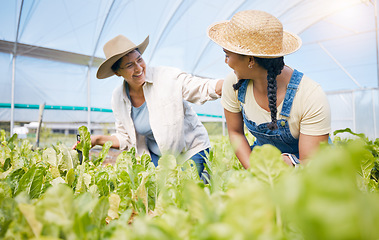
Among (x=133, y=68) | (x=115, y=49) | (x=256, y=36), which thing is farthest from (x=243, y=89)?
(x=115, y=49)

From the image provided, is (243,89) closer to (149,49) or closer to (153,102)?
(153,102)

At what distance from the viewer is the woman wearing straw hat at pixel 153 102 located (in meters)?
1.99

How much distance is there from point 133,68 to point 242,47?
106cm

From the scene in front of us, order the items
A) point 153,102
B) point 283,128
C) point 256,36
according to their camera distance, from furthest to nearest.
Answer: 1. point 153,102
2. point 283,128
3. point 256,36

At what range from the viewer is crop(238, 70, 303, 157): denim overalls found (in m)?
1.21

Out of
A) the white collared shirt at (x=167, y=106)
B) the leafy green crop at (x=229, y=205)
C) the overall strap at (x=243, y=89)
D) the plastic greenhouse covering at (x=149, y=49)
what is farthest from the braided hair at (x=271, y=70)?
the plastic greenhouse covering at (x=149, y=49)

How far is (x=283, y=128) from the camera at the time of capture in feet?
4.33

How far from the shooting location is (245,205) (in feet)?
0.83

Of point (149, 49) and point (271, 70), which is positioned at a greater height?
point (149, 49)

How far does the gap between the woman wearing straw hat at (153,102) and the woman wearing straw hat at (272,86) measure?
0.47 m

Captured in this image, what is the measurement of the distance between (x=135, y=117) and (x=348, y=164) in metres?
2.15

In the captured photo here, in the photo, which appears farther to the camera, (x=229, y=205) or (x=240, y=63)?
(x=240, y=63)

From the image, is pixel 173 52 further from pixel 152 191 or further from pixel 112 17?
pixel 152 191

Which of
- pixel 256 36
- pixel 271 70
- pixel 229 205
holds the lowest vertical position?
pixel 229 205
